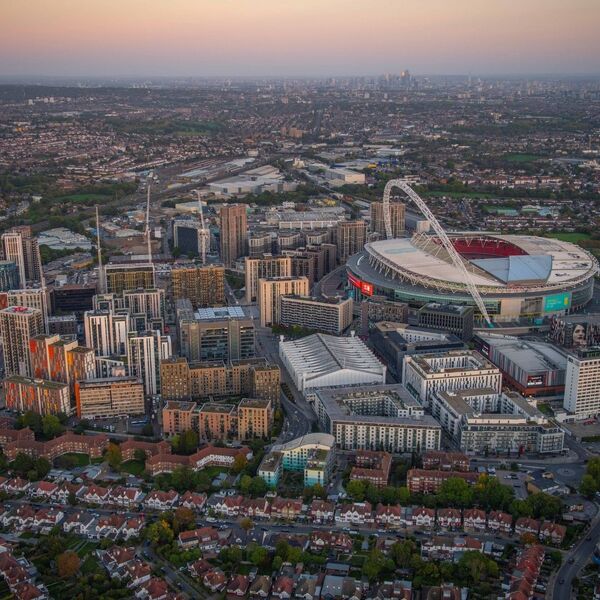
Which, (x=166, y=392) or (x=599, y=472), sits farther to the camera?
(x=166, y=392)

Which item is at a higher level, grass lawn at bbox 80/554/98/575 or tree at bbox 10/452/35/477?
tree at bbox 10/452/35/477

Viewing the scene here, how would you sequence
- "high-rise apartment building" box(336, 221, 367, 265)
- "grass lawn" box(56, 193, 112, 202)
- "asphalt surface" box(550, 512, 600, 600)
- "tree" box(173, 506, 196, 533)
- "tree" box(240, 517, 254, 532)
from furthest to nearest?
"grass lawn" box(56, 193, 112, 202), "high-rise apartment building" box(336, 221, 367, 265), "tree" box(240, 517, 254, 532), "tree" box(173, 506, 196, 533), "asphalt surface" box(550, 512, 600, 600)

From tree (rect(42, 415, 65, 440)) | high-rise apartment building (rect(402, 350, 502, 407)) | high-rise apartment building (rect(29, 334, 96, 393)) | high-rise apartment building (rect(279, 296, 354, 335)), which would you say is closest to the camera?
tree (rect(42, 415, 65, 440))

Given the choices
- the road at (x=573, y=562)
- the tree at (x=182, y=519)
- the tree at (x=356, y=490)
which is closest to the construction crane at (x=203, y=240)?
A: the tree at (x=356, y=490)

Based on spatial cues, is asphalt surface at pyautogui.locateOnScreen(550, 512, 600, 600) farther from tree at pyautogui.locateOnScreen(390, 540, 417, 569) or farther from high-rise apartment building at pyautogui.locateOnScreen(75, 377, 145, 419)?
high-rise apartment building at pyautogui.locateOnScreen(75, 377, 145, 419)

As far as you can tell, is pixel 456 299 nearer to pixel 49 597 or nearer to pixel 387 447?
pixel 387 447

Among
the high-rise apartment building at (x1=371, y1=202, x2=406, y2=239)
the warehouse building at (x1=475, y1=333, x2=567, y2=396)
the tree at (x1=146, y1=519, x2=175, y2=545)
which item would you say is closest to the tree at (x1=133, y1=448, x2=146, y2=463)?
the tree at (x1=146, y1=519, x2=175, y2=545)

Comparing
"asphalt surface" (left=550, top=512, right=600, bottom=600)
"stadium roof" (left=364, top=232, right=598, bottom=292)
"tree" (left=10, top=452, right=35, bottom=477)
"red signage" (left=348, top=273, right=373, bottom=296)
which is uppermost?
"stadium roof" (left=364, top=232, right=598, bottom=292)

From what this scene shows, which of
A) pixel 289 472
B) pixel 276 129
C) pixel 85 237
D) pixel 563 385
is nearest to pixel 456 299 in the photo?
pixel 563 385

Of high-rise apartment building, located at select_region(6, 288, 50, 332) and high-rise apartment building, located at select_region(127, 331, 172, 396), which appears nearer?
high-rise apartment building, located at select_region(127, 331, 172, 396)
